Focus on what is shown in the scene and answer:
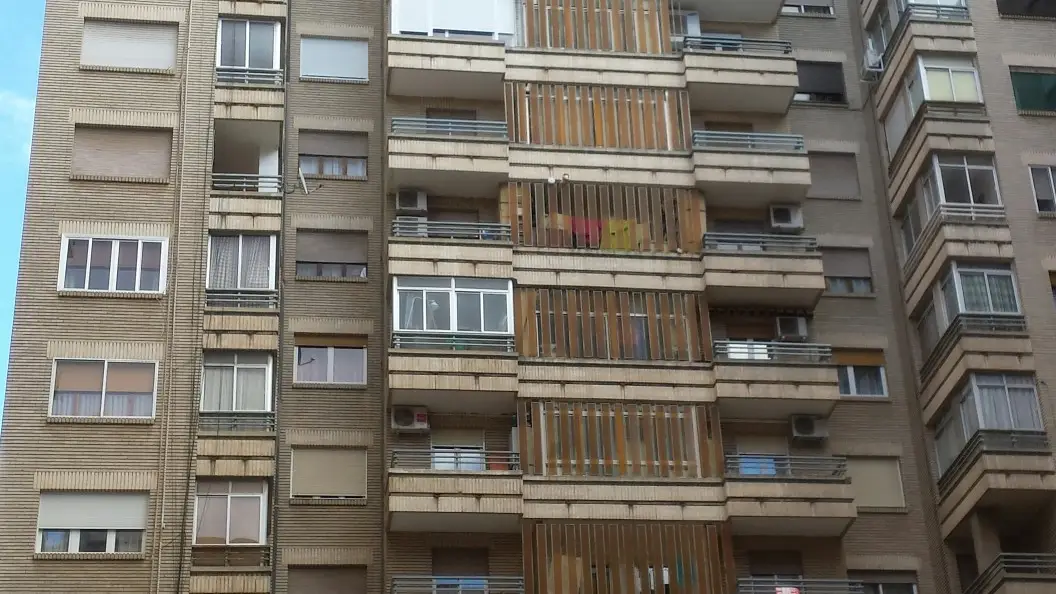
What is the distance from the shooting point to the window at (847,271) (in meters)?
35.9

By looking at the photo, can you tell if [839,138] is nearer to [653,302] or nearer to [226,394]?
[653,302]

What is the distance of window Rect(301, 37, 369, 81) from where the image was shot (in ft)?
120

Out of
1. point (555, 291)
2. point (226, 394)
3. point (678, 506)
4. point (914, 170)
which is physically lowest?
point (678, 506)

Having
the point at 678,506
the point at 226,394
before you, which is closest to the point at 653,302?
the point at 678,506

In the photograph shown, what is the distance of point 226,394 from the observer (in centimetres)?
3216

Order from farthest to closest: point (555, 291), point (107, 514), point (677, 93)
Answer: point (677, 93), point (555, 291), point (107, 514)

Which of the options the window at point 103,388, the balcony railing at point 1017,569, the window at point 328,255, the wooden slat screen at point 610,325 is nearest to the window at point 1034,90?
the wooden slat screen at point 610,325

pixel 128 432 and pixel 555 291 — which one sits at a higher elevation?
pixel 555 291

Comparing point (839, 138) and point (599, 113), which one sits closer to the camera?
point (599, 113)

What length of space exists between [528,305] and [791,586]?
307 inches

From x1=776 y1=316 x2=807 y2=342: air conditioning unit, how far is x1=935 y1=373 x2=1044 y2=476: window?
142 inches

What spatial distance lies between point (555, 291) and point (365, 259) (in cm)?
451

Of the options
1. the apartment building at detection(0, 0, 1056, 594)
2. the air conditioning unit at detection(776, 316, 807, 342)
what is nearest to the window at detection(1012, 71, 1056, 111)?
the apartment building at detection(0, 0, 1056, 594)

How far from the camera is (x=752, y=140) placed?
3572cm
